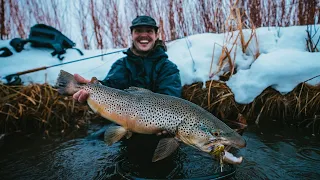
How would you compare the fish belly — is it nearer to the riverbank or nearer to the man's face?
the man's face

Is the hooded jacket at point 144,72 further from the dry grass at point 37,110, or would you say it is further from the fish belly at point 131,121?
the dry grass at point 37,110

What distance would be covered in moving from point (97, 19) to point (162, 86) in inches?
165

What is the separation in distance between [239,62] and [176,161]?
2360 mm

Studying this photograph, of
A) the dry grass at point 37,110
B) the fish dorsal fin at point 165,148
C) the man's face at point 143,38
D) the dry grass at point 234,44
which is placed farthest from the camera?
the dry grass at point 234,44

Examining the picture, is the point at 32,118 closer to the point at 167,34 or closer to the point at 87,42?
the point at 87,42

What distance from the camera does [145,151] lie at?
2.56 metres

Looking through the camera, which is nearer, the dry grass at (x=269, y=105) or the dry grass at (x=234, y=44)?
the dry grass at (x=269, y=105)

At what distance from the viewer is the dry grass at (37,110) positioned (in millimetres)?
3324

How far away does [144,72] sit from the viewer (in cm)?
286

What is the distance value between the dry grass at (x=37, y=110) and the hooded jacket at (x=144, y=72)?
1.25m

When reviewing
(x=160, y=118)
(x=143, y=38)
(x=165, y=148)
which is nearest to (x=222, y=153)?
(x=165, y=148)

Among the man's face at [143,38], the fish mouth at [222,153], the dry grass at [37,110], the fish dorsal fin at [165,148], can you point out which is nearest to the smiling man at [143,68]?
the man's face at [143,38]

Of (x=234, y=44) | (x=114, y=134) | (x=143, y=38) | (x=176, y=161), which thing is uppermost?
(x=143, y=38)

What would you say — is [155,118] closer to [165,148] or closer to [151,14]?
[165,148]
